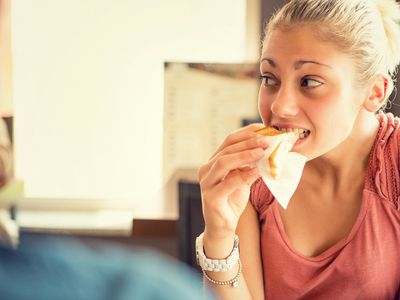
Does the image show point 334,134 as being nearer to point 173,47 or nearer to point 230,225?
point 230,225

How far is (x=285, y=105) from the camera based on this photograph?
1.11m

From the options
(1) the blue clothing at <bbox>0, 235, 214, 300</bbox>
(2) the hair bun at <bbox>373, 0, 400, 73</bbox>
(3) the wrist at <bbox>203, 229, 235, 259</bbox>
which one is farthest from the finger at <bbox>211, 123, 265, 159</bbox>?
(1) the blue clothing at <bbox>0, 235, 214, 300</bbox>

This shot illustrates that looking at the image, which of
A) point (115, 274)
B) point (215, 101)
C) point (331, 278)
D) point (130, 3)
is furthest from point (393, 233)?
point (130, 3)

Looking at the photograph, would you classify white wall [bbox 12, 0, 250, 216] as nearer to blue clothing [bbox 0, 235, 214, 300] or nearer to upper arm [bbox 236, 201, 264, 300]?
upper arm [bbox 236, 201, 264, 300]

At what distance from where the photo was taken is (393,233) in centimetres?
120

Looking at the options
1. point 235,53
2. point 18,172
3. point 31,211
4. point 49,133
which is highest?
point 235,53

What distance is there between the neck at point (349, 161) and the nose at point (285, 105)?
188 millimetres

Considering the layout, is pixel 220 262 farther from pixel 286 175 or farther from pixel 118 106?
pixel 118 106

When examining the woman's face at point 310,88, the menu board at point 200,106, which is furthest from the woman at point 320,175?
the menu board at point 200,106

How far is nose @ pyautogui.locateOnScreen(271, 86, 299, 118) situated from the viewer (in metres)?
1.11

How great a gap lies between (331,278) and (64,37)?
6.75ft

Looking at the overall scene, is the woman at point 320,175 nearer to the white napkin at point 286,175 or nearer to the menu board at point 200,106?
the white napkin at point 286,175

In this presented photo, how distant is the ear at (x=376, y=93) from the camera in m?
1.21

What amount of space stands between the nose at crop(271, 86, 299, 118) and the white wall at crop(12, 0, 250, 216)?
1667mm
